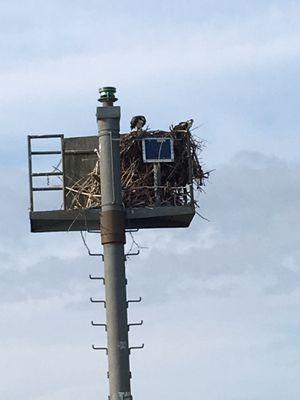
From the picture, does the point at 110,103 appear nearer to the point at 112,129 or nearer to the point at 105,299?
the point at 112,129

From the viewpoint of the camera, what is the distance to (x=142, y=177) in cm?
3375

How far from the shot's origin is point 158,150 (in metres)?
33.6

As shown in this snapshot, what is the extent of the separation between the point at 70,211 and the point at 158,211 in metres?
1.27

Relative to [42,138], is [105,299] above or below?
below

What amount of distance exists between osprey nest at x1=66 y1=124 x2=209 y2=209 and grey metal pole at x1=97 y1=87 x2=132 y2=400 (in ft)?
0.96

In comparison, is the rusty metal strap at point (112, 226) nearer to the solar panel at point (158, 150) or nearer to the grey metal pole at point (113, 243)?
the grey metal pole at point (113, 243)

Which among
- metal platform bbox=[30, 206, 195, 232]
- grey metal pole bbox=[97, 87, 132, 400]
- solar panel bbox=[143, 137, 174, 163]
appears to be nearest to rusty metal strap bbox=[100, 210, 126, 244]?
A: grey metal pole bbox=[97, 87, 132, 400]

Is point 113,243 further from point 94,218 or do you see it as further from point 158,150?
point 158,150

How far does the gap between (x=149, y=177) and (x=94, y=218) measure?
3.37 feet

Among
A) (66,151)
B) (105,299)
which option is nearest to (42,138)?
(66,151)

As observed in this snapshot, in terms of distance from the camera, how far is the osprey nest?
33531 millimetres

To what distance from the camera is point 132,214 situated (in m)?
33.3

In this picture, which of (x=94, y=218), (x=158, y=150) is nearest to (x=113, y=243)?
(x=94, y=218)

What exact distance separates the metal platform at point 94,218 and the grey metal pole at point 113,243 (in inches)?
8.1
